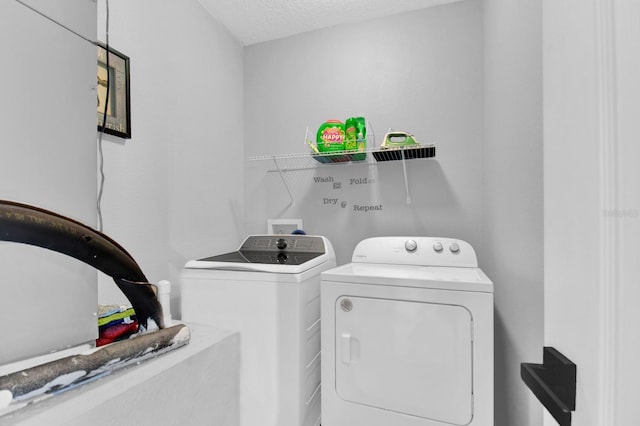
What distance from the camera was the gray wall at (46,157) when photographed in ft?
1.74

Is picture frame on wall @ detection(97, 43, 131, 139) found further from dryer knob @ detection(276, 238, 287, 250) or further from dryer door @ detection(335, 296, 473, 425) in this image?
dryer door @ detection(335, 296, 473, 425)

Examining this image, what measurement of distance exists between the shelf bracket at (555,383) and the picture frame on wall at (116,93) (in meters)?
1.71

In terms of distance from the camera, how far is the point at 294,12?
6.68 ft

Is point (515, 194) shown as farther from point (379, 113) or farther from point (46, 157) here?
point (46, 157)

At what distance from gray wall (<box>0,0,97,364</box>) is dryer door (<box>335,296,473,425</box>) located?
1016 millimetres

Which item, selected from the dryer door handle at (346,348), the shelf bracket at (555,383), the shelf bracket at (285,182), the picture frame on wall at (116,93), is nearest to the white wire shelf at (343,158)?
the shelf bracket at (285,182)

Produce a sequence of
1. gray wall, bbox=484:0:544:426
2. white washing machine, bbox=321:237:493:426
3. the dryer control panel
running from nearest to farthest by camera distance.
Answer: gray wall, bbox=484:0:544:426
white washing machine, bbox=321:237:493:426
the dryer control panel

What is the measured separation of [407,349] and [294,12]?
2.21m

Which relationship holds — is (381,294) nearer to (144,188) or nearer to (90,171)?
(90,171)

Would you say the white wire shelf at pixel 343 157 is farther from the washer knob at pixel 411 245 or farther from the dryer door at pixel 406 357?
the dryer door at pixel 406 357

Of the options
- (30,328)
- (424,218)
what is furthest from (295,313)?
(424,218)

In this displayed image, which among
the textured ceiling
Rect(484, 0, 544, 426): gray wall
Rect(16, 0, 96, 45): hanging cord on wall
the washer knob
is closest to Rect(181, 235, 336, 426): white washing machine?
the washer knob

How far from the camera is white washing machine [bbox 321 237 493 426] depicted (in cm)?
118

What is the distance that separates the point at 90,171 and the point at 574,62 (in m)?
0.91
